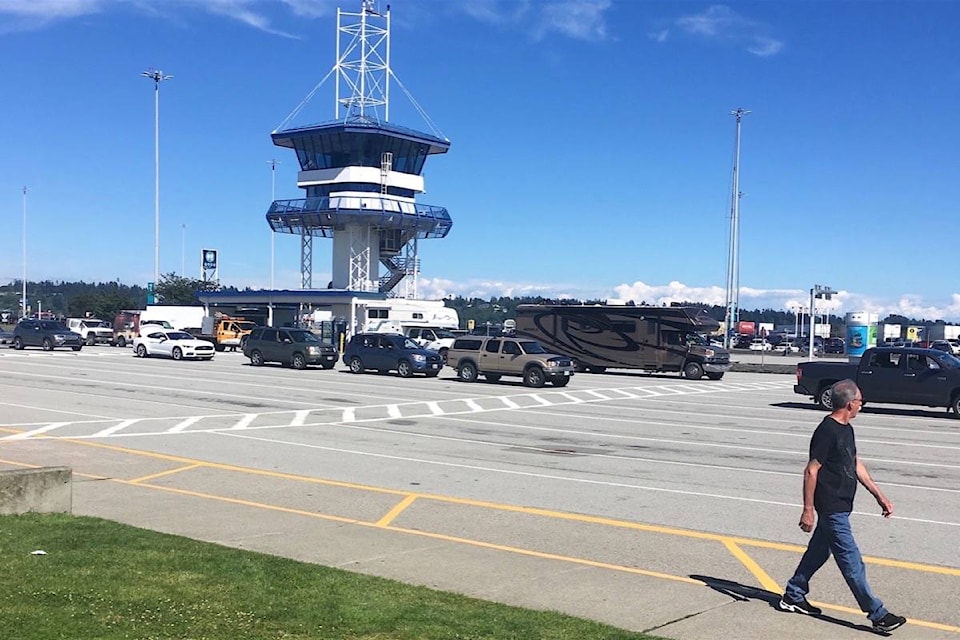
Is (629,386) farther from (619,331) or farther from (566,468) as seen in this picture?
(566,468)

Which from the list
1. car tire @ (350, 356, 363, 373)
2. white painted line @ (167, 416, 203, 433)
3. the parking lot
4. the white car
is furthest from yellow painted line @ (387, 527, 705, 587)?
the white car

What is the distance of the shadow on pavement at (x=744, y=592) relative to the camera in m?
6.63

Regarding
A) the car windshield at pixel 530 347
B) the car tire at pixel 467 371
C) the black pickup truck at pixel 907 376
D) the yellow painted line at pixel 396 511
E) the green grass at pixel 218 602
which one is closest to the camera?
the green grass at pixel 218 602

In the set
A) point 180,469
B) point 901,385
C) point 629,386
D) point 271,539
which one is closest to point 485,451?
point 180,469

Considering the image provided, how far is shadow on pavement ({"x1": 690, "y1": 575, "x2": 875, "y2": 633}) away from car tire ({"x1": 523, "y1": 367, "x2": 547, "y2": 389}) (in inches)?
950

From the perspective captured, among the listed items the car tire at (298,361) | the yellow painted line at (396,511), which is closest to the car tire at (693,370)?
the car tire at (298,361)

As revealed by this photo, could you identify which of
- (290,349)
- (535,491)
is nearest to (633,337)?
(290,349)

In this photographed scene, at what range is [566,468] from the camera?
13820 mm

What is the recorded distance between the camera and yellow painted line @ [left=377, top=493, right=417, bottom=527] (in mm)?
9797

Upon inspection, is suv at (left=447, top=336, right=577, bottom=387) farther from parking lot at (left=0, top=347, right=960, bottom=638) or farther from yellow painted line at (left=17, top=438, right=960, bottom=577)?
yellow painted line at (left=17, top=438, right=960, bottom=577)

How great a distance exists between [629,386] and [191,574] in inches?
1095

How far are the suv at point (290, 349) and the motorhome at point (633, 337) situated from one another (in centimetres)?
1028

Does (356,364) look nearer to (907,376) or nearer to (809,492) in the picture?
(907,376)

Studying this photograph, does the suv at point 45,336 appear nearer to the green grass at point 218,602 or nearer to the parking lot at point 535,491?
the parking lot at point 535,491
